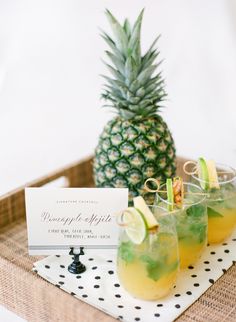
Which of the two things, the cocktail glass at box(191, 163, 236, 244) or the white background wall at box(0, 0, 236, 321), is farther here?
the white background wall at box(0, 0, 236, 321)

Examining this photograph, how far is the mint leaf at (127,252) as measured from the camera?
40.4 inches

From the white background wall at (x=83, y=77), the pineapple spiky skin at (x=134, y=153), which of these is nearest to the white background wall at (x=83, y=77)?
the white background wall at (x=83, y=77)

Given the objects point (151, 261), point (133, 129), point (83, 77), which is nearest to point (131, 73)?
point (133, 129)

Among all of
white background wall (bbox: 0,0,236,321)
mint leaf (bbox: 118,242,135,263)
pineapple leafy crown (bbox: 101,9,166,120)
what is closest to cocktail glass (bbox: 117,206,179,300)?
mint leaf (bbox: 118,242,135,263)

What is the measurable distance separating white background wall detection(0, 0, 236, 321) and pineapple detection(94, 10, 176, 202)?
0.50m

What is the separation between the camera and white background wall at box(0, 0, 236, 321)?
1.83m

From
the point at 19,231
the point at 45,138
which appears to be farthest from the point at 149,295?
the point at 45,138

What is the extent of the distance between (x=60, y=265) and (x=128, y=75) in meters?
0.47

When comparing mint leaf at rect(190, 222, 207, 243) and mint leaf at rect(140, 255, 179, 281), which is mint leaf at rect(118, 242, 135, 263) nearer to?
mint leaf at rect(140, 255, 179, 281)

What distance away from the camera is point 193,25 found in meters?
1.84

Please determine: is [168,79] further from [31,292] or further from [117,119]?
[31,292]

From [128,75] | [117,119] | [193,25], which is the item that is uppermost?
[193,25]

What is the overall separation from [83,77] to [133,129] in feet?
2.57

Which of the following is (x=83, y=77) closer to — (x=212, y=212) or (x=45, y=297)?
(x=212, y=212)
